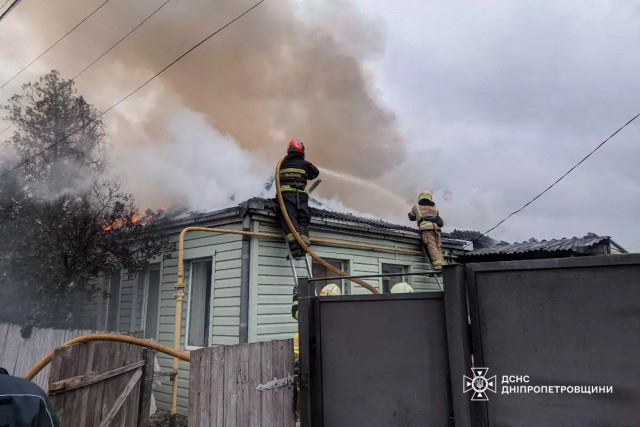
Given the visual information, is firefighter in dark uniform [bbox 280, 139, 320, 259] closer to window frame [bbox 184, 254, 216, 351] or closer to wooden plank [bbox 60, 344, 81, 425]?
window frame [bbox 184, 254, 216, 351]

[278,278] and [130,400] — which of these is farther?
[278,278]

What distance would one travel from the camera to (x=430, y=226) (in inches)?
377

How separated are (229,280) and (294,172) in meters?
2.30

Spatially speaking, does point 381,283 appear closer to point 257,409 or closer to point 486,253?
point 486,253

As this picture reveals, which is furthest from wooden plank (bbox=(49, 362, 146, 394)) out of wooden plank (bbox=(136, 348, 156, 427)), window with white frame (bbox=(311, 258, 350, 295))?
window with white frame (bbox=(311, 258, 350, 295))

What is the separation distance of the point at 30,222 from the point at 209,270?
4043mm

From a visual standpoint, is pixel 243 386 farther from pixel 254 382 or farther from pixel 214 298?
pixel 214 298

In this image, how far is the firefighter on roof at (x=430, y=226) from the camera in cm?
961

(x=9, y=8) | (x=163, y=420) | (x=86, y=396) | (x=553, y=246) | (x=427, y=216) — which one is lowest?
(x=163, y=420)

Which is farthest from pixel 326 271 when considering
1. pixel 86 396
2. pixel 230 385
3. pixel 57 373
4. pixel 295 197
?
pixel 57 373

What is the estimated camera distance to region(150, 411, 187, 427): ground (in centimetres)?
692

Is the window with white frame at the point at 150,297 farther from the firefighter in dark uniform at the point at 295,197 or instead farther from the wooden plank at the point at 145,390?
the wooden plank at the point at 145,390

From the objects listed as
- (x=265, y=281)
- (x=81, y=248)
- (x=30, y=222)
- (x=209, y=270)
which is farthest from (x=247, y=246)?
(x=30, y=222)

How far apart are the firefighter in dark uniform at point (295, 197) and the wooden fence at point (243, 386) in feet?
10.1
